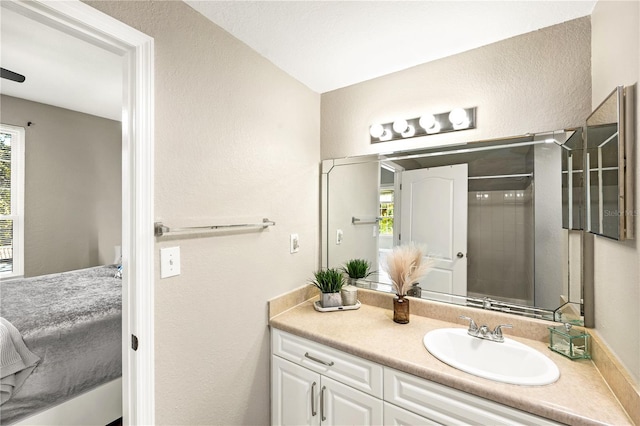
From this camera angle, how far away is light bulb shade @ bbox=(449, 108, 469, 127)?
60.5 inches

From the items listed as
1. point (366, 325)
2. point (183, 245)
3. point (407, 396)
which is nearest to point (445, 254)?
point (366, 325)

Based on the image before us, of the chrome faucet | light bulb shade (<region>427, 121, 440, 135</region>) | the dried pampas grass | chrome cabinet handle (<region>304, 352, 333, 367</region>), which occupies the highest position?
light bulb shade (<region>427, 121, 440, 135</region>)

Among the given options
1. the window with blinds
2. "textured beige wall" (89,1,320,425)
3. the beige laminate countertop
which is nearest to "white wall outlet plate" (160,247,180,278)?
"textured beige wall" (89,1,320,425)

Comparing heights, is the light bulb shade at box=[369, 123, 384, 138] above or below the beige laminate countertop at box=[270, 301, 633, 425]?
above

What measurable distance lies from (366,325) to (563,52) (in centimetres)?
164

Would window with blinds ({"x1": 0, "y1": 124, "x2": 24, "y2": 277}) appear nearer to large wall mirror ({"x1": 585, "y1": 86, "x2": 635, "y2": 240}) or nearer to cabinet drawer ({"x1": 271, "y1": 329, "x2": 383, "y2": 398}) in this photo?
cabinet drawer ({"x1": 271, "y1": 329, "x2": 383, "y2": 398})

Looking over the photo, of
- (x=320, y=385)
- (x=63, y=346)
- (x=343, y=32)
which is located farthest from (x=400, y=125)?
(x=63, y=346)

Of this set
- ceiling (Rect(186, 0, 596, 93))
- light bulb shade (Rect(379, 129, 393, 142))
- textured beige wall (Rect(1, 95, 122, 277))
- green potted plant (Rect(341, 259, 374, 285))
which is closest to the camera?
ceiling (Rect(186, 0, 596, 93))

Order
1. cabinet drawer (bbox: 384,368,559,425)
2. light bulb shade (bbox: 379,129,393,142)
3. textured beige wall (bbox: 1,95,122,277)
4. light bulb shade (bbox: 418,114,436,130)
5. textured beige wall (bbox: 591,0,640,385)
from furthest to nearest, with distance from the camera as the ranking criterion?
textured beige wall (bbox: 1,95,122,277) → light bulb shade (bbox: 379,129,393,142) → light bulb shade (bbox: 418,114,436,130) → cabinet drawer (bbox: 384,368,559,425) → textured beige wall (bbox: 591,0,640,385)

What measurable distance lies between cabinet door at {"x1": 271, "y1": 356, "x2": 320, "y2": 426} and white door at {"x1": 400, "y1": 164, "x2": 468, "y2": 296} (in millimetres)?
835

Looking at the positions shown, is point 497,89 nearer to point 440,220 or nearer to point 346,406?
point 440,220

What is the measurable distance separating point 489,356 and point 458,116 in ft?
4.00

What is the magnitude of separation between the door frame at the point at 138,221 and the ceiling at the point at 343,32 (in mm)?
416

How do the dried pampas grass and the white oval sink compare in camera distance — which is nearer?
the white oval sink
